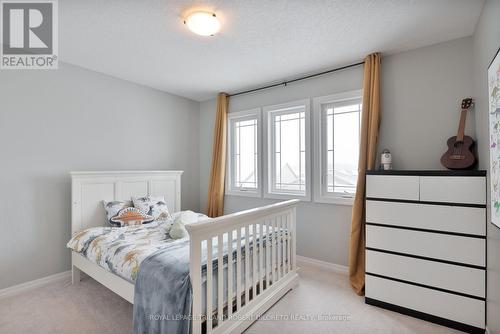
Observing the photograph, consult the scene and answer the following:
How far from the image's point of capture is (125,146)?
3.33 m

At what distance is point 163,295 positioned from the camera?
1.51 metres

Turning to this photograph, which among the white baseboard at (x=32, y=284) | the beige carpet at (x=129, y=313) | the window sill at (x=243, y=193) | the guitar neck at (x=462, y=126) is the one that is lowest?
the beige carpet at (x=129, y=313)

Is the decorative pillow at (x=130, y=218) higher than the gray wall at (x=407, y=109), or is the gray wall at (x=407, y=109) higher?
the gray wall at (x=407, y=109)

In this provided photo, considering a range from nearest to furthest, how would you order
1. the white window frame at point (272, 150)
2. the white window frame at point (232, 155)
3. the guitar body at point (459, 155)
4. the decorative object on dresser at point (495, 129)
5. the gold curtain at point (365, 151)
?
the decorative object on dresser at point (495, 129), the guitar body at point (459, 155), the gold curtain at point (365, 151), the white window frame at point (272, 150), the white window frame at point (232, 155)

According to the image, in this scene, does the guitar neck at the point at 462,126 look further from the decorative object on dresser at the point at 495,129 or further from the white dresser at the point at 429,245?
the decorative object on dresser at the point at 495,129

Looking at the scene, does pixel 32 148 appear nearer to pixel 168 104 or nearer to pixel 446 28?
pixel 168 104

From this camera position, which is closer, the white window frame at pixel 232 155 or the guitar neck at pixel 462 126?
the guitar neck at pixel 462 126

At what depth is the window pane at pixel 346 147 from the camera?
114 inches

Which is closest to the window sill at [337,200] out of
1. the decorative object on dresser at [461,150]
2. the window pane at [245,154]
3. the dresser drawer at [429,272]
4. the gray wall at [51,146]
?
the dresser drawer at [429,272]

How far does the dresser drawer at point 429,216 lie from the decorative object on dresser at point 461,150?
0.44 metres

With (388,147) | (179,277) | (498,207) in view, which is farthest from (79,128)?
(498,207)

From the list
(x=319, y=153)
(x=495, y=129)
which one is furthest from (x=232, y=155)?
(x=495, y=129)

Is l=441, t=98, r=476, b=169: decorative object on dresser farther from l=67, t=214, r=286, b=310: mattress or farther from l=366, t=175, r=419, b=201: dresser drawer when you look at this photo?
l=67, t=214, r=286, b=310: mattress

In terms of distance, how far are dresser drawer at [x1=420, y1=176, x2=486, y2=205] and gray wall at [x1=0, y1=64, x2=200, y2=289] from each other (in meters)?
3.38
